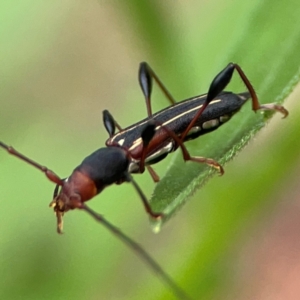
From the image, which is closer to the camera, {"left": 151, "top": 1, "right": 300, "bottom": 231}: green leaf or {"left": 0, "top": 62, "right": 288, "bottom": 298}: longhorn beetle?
{"left": 151, "top": 1, "right": 300, "bottom": 231}: green leaf

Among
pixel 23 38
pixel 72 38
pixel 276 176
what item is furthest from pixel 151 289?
pixel 72 38

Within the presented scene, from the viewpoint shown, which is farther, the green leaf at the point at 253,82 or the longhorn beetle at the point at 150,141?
the longhorn beetle at the point at 150,141

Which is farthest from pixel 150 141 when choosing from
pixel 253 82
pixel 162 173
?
pixel 162 173

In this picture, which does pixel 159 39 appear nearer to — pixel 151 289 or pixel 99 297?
pixel 151 289

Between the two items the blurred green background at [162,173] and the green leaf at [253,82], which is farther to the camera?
the blurred green background at [162,173]

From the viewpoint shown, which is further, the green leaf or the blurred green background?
the blurred green background
